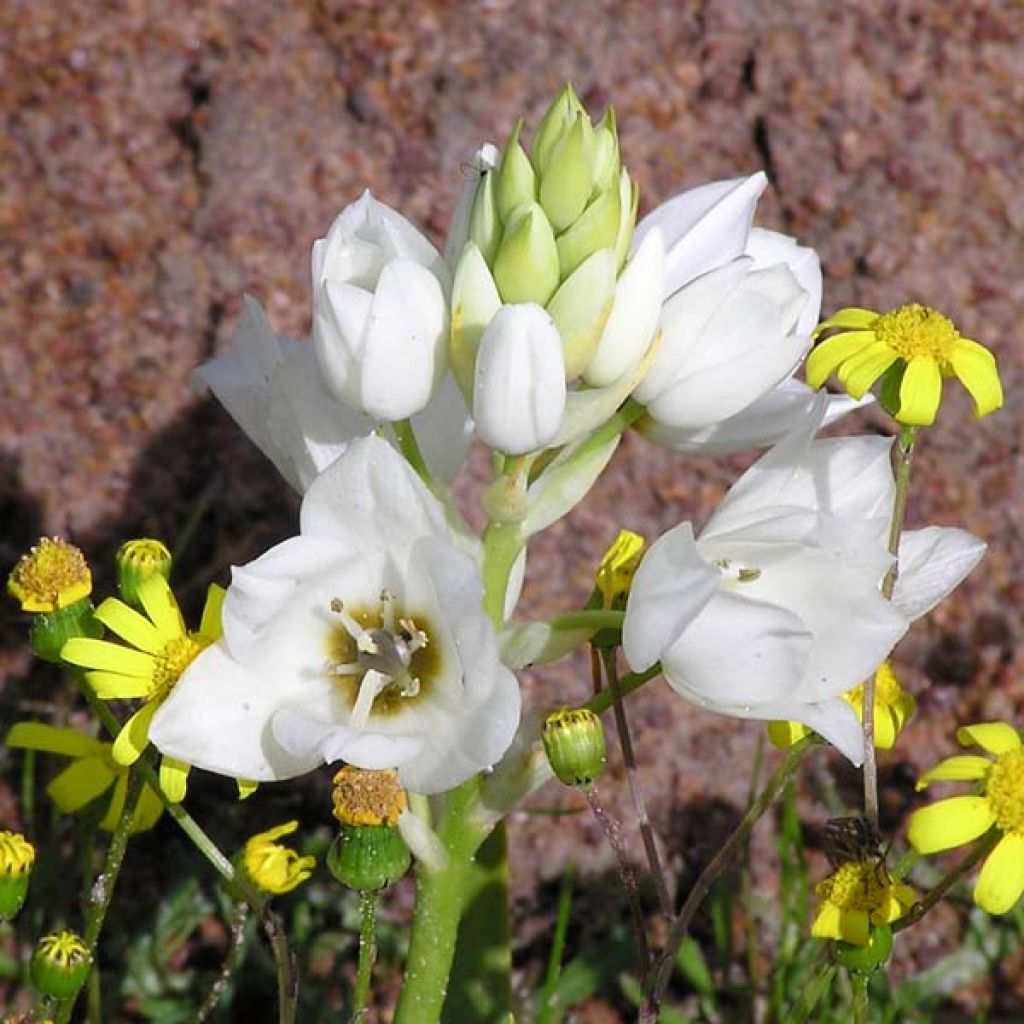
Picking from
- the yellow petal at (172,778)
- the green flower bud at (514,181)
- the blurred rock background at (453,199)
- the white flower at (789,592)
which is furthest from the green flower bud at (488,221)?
the blurred rock background at (453,199)

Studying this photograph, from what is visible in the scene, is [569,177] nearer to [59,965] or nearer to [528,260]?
[528,260]

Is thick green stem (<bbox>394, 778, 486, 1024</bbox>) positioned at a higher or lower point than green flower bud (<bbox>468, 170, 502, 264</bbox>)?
lower

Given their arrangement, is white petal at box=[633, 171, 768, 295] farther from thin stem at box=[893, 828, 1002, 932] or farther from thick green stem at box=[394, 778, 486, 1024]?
thin stem at box=[893, 828, 1002, 932]

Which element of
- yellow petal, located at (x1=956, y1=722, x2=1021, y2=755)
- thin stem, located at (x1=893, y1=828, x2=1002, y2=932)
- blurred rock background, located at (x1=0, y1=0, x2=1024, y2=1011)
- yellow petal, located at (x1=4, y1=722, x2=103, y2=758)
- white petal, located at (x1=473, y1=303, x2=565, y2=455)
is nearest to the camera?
white petal, located at (x1=473, y1=303, x2=565, y2=455)

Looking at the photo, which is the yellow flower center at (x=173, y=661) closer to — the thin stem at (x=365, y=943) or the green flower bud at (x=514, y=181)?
the thin stem at (x=365, y=943)

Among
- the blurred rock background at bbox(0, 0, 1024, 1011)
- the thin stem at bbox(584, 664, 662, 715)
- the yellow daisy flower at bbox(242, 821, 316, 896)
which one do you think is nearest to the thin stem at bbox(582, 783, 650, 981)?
the thin stem at bbox(584, 664, 662, 715)

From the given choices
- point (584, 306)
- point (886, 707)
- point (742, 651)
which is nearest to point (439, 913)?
point (742, 651)
